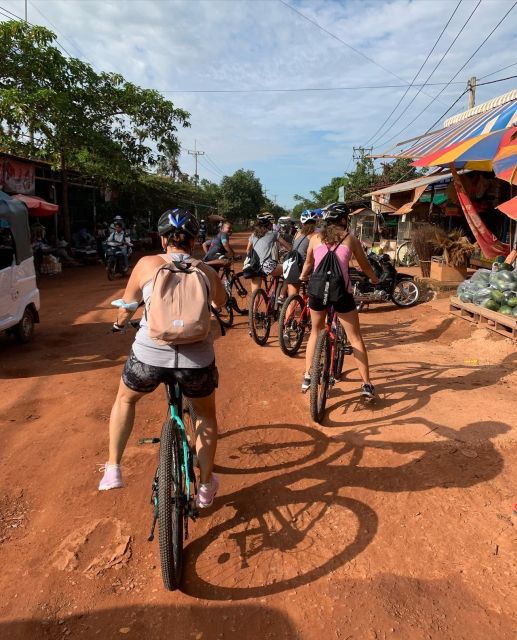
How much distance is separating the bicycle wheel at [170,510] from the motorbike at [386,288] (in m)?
7.50

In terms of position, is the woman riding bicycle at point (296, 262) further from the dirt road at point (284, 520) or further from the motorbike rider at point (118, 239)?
the motorbike rider at point (118, 239)

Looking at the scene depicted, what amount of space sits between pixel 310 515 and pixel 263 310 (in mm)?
4442

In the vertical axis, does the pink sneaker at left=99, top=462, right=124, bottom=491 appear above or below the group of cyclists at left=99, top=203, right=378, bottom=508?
below

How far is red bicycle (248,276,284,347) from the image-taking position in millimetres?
6566

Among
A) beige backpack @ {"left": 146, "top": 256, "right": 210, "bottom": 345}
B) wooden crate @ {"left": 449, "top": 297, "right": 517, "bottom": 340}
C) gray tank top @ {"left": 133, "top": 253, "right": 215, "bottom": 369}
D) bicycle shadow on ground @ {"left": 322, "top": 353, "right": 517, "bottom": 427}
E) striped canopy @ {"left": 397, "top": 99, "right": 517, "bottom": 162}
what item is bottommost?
bicycle shadow on ground @ {"left": 322, "top": 353, "right": 517, "bottom": 427}

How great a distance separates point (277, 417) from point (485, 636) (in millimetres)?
2372

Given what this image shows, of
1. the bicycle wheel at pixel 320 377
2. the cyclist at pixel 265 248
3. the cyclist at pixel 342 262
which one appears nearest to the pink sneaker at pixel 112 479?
the bicycle wheel at pixel 320 377

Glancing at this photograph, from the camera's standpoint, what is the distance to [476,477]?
3248 mm

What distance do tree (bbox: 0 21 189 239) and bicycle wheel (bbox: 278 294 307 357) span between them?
945 centimetres

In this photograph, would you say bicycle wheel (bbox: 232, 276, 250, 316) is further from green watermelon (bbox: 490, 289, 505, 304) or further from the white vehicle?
green watermelon (bbox: 490, 289, 505, 304)

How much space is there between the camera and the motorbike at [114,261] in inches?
529

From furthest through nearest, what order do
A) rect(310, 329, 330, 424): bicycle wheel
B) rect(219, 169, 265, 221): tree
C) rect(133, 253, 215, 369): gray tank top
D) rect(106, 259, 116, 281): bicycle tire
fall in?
rect(219, 169, 265, 221): tree → rect(106, 259, 116, 281): bicycle tire → rect(310, 329, 330, 424): bicycle wheel → rect(133, 253, 215, 369): gray tank top

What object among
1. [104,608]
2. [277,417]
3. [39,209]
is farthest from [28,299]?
[39,209]

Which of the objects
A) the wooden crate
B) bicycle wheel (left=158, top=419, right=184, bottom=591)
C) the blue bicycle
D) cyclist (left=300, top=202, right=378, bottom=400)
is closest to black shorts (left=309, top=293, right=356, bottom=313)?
cyclist (left=300, top=202, right=378, bottom=400)
